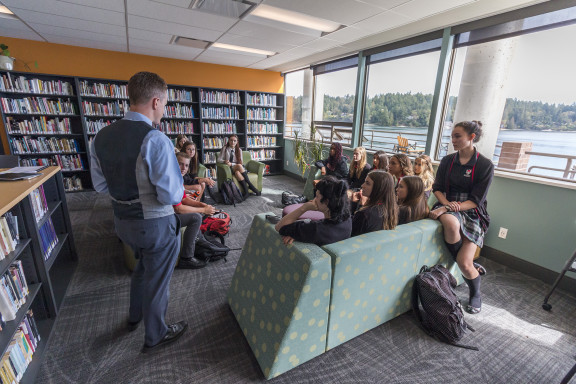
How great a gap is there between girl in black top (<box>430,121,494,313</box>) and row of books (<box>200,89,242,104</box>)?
16.7 feet

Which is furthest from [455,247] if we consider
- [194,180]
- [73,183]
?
[73,183]

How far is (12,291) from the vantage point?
54.6 inches

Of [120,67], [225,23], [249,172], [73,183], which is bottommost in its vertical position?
[73,183]

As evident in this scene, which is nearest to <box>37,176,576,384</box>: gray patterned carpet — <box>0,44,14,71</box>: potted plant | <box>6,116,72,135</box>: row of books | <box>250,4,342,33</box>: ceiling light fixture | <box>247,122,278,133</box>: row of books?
<box>250,4,342,33</box>: ceiling light fixture

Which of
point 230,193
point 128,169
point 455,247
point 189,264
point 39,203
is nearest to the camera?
point 128,169

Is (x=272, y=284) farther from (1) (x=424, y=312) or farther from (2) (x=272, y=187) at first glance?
(2) (x=272, y=187)

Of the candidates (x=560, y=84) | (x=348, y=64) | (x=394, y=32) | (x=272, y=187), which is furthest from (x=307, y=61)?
(x=560, y=84)

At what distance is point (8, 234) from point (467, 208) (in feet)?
10.0

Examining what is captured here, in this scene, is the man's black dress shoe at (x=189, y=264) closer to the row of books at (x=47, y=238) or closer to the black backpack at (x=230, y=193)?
the row of books at (x=47, y=238)

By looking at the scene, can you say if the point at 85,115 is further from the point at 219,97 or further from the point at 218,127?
the point at 219,97

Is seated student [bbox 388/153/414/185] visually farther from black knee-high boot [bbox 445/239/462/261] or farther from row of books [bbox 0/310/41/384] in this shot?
row of books [bbox 0/310/41/384]

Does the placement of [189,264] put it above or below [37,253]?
below

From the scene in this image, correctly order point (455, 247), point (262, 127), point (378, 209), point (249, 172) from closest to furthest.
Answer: point (378, 209)
point (455, 247)
point (249, 172)
point (262, 127)

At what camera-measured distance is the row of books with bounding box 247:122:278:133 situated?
6.51 metres
